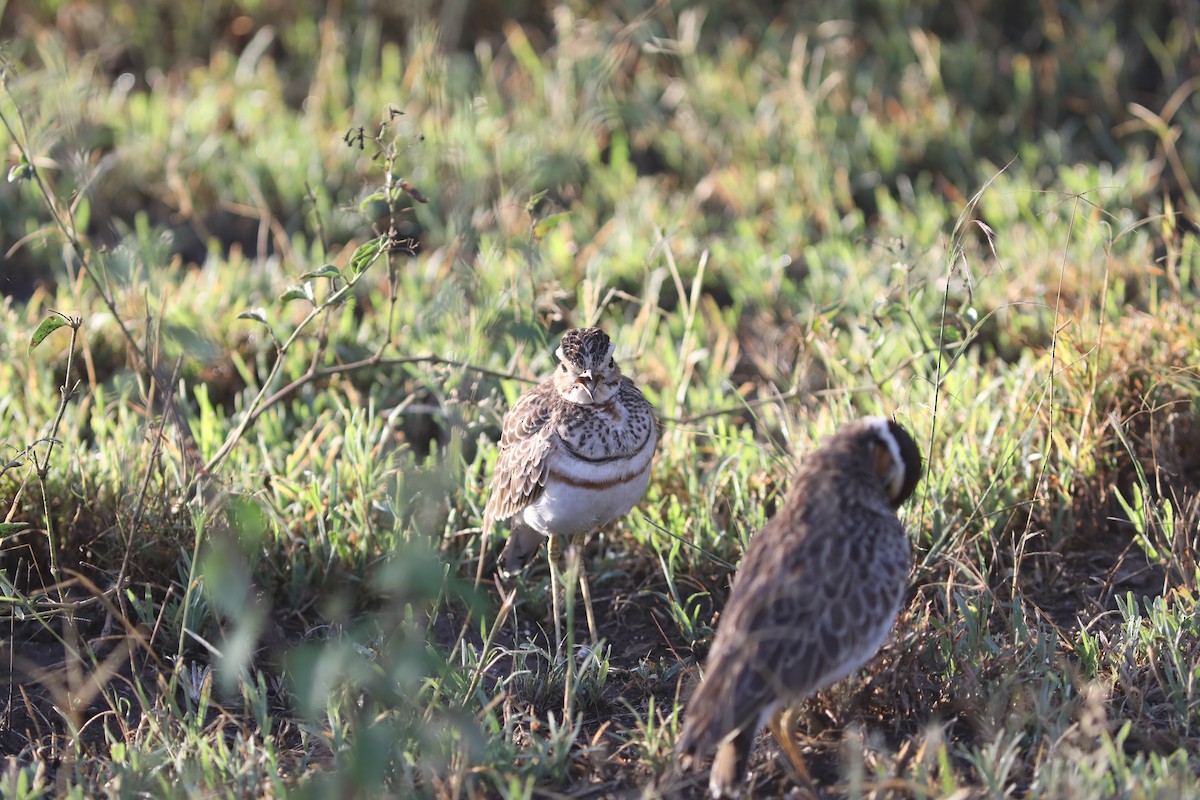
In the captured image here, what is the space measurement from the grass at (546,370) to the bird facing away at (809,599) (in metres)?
0.28

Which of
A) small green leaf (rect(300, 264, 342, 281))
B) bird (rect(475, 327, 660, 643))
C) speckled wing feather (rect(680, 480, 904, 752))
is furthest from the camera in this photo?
bird (rect(475, 327, 660, 643))

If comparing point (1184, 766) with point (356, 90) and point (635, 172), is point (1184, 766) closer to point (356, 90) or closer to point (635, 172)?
point (635, 172)

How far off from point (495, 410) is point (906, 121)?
327 cm

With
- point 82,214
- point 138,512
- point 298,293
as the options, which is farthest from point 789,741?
point 82,214

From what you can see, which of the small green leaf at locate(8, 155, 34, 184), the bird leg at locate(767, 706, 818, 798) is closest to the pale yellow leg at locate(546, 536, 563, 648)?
the bird leg at locate(767, 706, 818, 798)

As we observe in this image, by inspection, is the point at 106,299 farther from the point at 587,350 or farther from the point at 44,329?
the point at 587,350

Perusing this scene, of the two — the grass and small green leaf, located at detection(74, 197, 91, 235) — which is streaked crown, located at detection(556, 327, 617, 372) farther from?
small green leaf, located at detection(74, 197, 91, 235)

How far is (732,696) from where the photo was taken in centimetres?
312

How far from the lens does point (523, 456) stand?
4113 millimetres

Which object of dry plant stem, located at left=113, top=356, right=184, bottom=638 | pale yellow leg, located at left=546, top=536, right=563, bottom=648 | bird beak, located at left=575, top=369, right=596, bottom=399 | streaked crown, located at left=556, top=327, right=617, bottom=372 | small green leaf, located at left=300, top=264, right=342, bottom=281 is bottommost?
pale yellow leg, located at left=546, top=536, right=563, bottom=648

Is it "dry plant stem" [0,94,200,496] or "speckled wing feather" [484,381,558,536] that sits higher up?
"dry plant stem" [0,94,200,496]

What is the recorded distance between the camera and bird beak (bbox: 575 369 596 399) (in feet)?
13.4

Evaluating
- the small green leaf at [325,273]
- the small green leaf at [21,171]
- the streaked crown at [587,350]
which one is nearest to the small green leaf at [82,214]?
the small green leaf at [21,171]

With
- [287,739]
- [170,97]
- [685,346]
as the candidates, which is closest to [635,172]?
[685,346]
